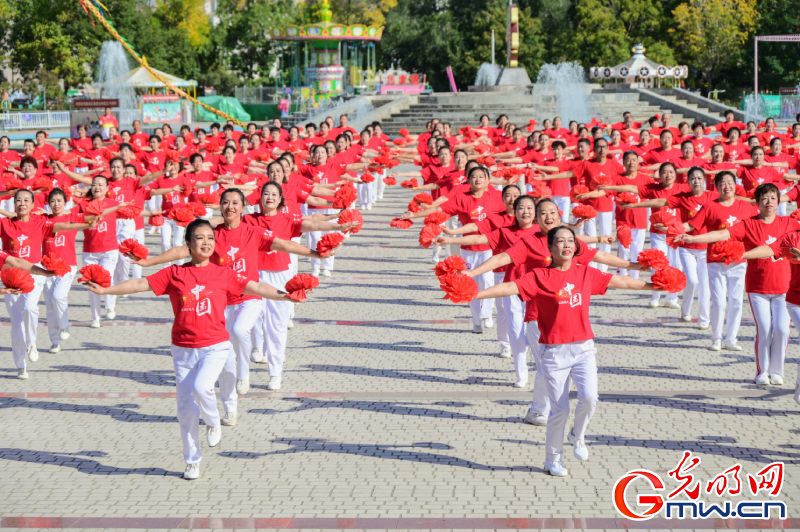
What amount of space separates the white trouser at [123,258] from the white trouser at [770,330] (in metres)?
8.38

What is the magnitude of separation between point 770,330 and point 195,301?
5.72 metres

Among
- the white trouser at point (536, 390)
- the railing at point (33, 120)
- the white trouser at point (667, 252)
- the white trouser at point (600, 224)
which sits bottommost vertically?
the white trouser at point (536, 390)

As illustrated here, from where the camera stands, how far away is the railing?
41.6 meters

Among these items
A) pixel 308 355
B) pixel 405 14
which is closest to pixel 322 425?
pixel 308 355

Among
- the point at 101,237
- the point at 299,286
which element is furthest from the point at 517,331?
the point at 101,237

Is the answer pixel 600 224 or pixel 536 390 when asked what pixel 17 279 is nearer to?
pixel 536 390

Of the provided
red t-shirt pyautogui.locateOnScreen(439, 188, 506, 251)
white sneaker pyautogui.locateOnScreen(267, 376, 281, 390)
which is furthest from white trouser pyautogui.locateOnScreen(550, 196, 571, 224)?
white sneaker pyautogui.locateOnScreen(267, 376, 281, 390)

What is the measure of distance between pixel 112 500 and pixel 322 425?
217 cm

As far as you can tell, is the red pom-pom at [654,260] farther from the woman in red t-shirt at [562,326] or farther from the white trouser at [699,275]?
the white trouser at [699,275]

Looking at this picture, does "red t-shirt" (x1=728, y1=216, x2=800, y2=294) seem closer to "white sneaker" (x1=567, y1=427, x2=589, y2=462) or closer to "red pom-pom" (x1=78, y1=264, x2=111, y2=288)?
"white sneaker" (x1=567, y1=427, x2=589, y2=462)

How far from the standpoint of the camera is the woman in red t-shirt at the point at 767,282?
9.01m

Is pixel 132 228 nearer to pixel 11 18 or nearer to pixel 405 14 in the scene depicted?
pixel 11 18

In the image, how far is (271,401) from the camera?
9.05m

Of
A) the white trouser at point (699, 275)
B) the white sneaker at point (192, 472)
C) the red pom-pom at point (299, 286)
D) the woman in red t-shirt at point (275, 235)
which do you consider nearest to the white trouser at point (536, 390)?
the red pom-pom at point (299, 286)
